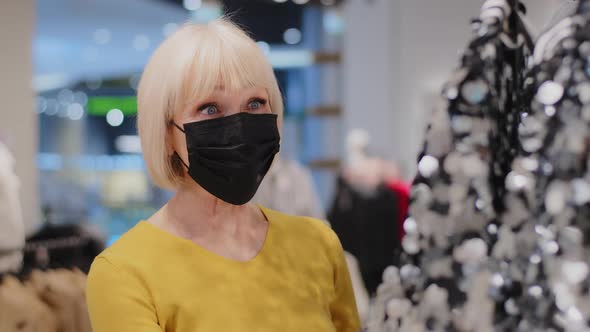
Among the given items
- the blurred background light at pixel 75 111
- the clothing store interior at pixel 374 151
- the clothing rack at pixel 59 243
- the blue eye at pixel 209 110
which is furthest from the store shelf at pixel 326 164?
the blue eye at pixel 209 110

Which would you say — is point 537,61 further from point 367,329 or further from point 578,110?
point 367,329

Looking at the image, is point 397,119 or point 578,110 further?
point 397,119

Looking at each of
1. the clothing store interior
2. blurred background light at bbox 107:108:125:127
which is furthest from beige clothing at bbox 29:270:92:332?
blurred background light at bbox 107:108:125:127

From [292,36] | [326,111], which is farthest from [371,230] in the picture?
[292,36]

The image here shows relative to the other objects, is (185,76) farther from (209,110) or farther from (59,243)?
(59,243)

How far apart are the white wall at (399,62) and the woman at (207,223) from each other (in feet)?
18.9

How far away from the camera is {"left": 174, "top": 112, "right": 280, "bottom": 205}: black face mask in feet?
4.86

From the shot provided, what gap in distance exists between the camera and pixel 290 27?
1043cm

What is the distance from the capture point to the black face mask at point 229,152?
1482 mm

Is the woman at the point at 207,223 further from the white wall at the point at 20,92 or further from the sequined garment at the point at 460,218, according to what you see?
the white wall at the point at 20,92

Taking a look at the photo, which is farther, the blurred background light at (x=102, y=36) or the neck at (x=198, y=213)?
the blurred background light at (x=102, y=36)

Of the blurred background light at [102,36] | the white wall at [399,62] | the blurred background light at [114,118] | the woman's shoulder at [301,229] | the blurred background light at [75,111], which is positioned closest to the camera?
the woman's shoulder at [301,229]

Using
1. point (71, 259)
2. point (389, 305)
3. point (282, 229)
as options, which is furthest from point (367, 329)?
point (71, 259)

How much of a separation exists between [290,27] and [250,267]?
917 centimetres
